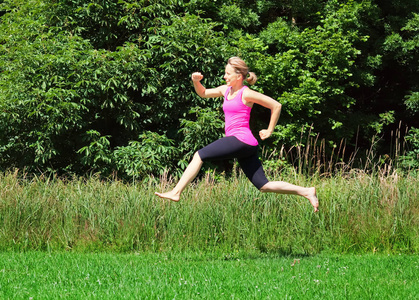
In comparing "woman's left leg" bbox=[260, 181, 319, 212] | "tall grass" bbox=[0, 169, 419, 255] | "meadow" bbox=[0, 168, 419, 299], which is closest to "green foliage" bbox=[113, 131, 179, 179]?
"meadow" bbox=[0, 168, 419, 299]

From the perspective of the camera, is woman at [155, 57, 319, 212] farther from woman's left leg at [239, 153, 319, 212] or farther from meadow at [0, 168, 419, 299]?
meadow at [0, 168, 419, 299]

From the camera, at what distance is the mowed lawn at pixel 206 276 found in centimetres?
454

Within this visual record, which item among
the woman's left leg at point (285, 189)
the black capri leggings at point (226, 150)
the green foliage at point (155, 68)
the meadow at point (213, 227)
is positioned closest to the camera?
the black capri leggings at point (226, 150)

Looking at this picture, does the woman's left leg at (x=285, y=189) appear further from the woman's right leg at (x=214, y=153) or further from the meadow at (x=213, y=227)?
the meadow at (x=213, y=227)

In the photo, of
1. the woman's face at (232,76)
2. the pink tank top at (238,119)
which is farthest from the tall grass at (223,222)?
the woman's face at (232,76)

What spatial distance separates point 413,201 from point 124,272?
4305mm

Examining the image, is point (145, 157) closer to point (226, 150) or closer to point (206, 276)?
point (226, 150)

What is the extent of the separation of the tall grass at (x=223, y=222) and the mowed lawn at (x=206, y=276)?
49 centimetres

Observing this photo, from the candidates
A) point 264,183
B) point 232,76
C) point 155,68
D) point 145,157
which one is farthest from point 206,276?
point 155,68

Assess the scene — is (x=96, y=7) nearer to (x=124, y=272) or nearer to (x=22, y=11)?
(x=22, y=11)

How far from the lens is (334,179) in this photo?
830 cm

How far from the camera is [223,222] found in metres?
7.50

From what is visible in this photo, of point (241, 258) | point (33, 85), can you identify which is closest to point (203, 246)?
point (241, 258)

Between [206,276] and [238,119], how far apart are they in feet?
5.19
